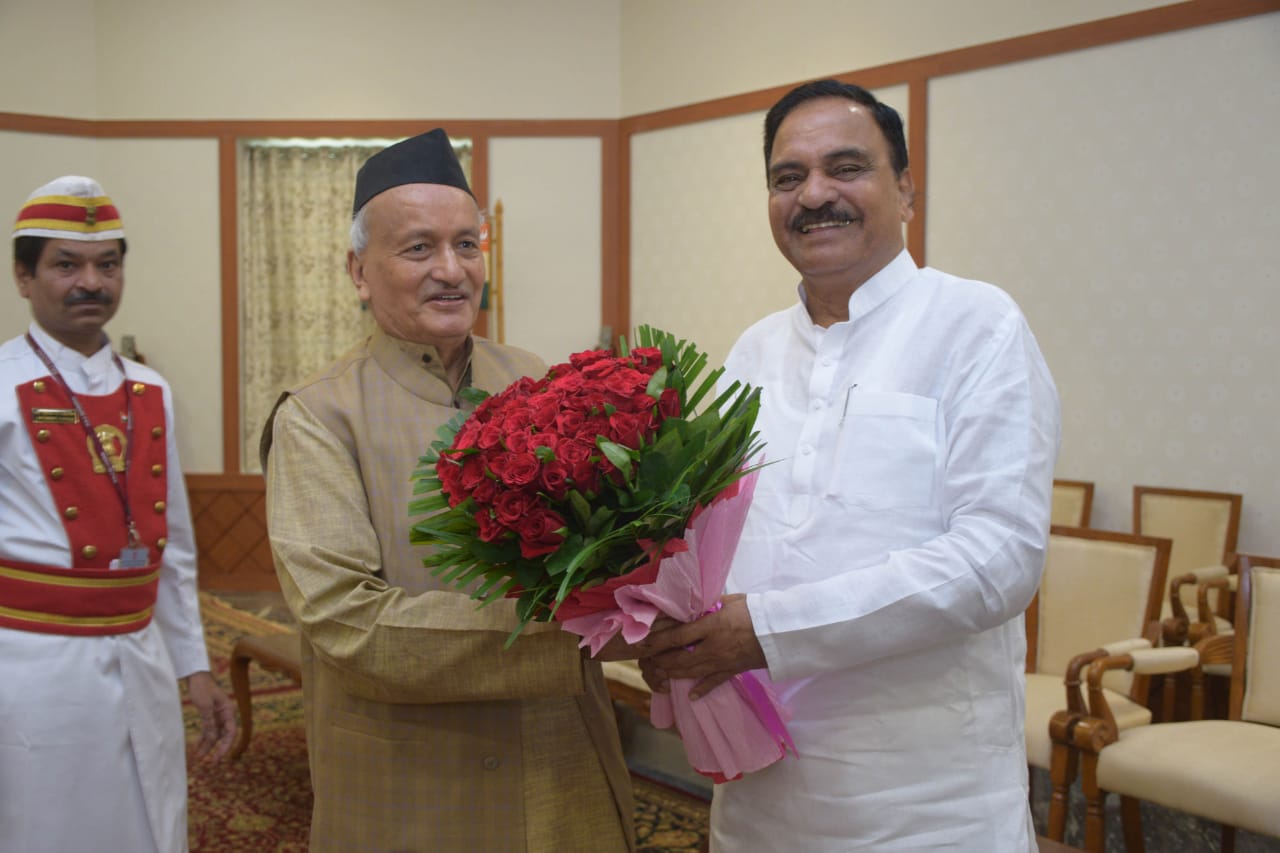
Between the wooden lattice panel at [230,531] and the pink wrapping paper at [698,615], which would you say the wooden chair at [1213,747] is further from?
the wooden lattice panel at [230,531]

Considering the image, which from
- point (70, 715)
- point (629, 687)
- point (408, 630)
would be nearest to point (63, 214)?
point (70, 715)

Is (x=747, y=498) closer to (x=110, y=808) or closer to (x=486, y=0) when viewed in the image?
(x=110, y=808)

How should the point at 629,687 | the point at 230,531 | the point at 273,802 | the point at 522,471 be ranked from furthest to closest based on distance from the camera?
the point at 230,531 < the point at 273,802 < the point at 629,687 < the point at 522,471

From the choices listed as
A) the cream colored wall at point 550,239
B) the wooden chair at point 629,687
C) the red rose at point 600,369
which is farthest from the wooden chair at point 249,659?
the cream colored wall at point 550,239

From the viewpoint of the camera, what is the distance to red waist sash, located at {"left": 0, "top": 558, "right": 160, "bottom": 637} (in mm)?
2223

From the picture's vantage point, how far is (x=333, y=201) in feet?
27.5

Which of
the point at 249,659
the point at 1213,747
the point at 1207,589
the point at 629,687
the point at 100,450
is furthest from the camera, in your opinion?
the point at 249,659

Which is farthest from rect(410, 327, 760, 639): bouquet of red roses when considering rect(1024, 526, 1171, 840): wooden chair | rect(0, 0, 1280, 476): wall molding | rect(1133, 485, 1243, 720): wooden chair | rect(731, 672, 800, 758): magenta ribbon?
rect(0, 0, 1280, 476): wall molding

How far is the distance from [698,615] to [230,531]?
288 inches

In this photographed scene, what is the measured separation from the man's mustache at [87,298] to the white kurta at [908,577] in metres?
1.61

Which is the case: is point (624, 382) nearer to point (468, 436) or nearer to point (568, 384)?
point (568, 384)

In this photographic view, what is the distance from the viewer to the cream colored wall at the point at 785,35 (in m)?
5.89

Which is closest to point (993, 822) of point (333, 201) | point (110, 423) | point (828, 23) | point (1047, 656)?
point (110, 423)

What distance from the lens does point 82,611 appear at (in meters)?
2.27
